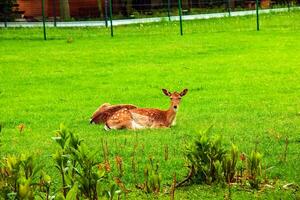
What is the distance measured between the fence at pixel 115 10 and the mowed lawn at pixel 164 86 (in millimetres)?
8181

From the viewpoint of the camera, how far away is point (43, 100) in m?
15.5

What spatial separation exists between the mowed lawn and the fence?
8.18m

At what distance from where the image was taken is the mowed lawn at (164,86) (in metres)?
9.49

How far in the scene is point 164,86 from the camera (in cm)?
1684

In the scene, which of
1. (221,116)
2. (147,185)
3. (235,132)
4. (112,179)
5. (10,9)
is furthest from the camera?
(10,9)

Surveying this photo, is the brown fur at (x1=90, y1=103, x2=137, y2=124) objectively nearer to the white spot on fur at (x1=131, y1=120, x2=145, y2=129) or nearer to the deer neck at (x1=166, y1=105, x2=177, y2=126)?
the white spot on fur at (x1=131, y1=120, x2=145, y2=129)

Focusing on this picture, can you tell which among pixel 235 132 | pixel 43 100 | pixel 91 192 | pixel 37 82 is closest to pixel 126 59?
pixel 37 82

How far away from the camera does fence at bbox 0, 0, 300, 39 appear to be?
4222 cm

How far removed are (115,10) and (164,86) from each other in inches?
1227

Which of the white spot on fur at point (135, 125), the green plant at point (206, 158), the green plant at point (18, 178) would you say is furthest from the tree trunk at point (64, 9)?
Result: the green plant at point (18, 178)

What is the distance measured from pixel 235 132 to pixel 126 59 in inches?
496

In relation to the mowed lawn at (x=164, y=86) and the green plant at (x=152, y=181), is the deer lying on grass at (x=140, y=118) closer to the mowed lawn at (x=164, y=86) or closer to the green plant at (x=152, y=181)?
the mowed lawn at (x=164, y=86)

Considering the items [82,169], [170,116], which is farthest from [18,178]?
[170,116]

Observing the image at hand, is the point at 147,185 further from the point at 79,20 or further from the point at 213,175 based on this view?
the point at 79,20
